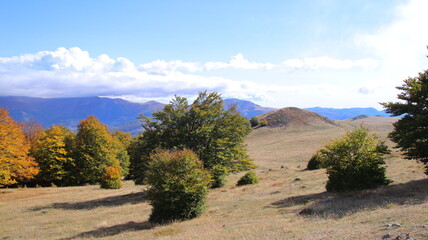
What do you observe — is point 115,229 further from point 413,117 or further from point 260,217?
point 413,117

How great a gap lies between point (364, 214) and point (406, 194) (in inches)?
195

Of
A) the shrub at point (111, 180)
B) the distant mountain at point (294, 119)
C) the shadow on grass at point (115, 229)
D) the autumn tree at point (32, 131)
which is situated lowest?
the shrub at point (111, 180)

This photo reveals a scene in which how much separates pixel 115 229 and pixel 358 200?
13.8 m

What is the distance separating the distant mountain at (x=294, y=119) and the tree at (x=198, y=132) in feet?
275

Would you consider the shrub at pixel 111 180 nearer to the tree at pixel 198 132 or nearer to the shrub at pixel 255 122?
the tree at pixel 198 132

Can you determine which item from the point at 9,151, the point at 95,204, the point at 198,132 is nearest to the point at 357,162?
the point at 198,132

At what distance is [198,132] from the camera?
28547mm

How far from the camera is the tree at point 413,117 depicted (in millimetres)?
17781

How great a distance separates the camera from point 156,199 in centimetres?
1734

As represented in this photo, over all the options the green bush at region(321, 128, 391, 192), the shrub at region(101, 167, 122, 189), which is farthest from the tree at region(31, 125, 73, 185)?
the green bush at region(321, 128, 391, 192)

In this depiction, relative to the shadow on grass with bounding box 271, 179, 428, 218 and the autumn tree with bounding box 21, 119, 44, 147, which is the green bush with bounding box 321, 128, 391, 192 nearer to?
the shadow on grass with bounding box 271, 179, 428, 218

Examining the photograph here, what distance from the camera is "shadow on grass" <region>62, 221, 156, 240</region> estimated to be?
1533 cm

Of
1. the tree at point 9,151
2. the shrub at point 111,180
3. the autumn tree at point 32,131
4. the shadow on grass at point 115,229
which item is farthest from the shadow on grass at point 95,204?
the autumn tree at point 32,131

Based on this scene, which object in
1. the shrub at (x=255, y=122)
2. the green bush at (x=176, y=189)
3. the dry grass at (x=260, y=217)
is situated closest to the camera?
the dry grass at (x=260, y=217)
